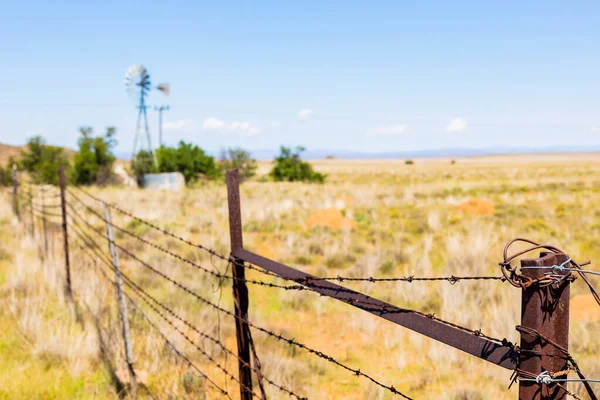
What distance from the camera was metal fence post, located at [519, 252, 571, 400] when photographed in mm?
1569

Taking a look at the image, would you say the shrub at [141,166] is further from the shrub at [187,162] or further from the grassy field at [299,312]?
the grassy field at [299,312]

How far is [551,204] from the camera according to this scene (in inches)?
800

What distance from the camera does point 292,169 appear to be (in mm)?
37438

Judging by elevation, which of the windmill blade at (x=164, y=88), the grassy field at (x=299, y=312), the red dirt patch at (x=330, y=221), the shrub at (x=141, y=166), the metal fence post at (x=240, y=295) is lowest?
the grassy field at (x=299, y=312)

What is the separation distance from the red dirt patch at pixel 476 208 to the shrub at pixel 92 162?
2375 centimetres

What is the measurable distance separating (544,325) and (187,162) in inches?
1251

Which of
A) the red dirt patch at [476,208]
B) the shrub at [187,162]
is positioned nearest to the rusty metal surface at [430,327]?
the red dirt patch at [476,208]

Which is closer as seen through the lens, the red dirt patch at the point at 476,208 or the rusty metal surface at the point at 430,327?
the rusty metal surface at the point at 430,327

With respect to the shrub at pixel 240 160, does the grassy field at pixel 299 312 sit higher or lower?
lower

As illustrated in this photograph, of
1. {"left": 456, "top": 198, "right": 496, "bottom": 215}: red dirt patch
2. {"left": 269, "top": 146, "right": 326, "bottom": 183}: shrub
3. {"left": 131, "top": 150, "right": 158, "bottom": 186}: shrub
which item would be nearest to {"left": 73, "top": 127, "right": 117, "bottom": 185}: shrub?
{"left": 131, "top": 150, "right": 158, "bottom": 186}: shrub

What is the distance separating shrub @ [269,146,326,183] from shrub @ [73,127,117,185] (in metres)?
12.7

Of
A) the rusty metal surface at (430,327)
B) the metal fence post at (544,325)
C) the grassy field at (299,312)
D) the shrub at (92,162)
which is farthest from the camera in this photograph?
the shrub at (92,162)

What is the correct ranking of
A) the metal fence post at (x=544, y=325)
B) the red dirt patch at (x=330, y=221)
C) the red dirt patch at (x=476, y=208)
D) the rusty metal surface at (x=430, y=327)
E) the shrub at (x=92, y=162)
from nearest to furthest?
the metal fence post at (x=544, y=325)
the rusty metal surface at (x=430, y=327)
the red dirt patch at (x=330, y=221)
the red dirt patch at (x=476, y=208)
the shrub at (x=92, y=162)

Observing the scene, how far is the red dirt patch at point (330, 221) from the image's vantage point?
15383 mm
